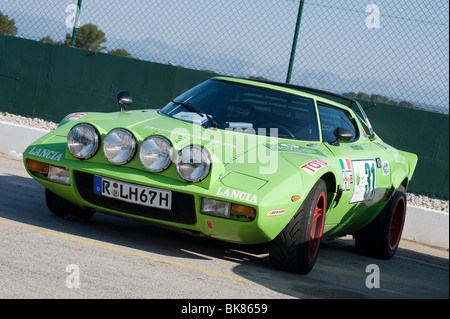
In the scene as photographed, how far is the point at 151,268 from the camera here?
4.55m

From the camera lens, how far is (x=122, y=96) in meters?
6.48

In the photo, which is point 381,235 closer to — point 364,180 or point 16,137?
point 364,180

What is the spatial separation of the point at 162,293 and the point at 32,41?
795 cm

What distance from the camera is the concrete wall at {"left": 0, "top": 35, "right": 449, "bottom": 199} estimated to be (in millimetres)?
9641

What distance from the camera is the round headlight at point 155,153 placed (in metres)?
4.98

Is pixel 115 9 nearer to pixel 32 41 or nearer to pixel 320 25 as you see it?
pixel 32 41

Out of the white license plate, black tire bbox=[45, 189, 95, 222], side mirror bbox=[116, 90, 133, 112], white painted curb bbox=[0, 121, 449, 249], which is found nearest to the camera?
the white license plate

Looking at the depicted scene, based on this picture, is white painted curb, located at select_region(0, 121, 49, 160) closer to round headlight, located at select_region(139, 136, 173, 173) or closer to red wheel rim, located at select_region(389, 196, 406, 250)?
red wheel rim, located at select_region(389, 196, 406, 250)

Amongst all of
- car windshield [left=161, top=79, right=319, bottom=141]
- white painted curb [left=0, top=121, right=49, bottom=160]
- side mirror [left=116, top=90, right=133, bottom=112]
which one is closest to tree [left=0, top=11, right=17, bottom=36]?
white painted curb [left=0, top=121, right=49, bottom=160]

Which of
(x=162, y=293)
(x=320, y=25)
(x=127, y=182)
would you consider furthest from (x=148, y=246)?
(x=320, y=25)

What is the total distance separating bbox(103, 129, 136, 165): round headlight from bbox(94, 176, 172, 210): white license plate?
0.15 meters

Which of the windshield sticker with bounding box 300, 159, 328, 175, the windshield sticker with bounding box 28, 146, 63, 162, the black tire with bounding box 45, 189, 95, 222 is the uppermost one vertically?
the windshield sticker with bounding box 300, 159, 328, 175

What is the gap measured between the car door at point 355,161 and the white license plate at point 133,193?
4.52 feet

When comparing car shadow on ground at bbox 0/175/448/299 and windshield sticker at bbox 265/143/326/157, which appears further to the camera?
windshield sticker at bbox 265/143/326/157
